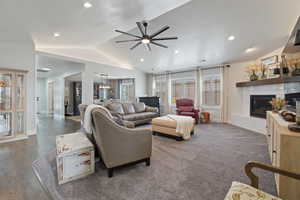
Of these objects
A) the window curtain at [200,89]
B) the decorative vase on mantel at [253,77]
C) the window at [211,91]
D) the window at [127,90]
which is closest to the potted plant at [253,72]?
the decorative vase on mantel at [253,77]

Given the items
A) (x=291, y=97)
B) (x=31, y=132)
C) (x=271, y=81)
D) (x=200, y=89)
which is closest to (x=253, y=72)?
(x=271, y=81)

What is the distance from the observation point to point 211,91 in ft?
21.7

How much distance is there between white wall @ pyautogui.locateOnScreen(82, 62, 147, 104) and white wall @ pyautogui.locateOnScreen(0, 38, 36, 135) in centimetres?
183

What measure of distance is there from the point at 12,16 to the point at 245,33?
214 inches

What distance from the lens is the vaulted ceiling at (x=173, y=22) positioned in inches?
113

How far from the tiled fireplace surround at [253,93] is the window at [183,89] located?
2091mm

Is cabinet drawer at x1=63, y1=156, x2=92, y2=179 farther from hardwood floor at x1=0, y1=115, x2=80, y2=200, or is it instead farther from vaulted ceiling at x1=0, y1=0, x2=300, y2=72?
vaulted ceiling at x1=0, y1=0, x2=300, y2=72

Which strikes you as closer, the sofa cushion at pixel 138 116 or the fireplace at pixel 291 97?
the fireplace at pixel 291 97

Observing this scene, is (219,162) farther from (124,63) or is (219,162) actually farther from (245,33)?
(124,63)

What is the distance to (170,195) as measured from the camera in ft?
5.58

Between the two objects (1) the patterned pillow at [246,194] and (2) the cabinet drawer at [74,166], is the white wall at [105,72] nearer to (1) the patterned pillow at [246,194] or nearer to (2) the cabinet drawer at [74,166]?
(2) the cabinet drawer at [74,166]

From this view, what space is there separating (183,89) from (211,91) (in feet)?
4.80

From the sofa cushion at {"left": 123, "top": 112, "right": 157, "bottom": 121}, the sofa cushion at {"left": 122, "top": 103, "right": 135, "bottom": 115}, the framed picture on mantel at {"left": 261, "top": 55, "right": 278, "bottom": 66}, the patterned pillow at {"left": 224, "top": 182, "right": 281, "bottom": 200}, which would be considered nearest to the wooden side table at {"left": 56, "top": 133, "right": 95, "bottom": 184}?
the patterned pillow at {"left": 224, "top": 182, "right": 281, "bottom": 200}

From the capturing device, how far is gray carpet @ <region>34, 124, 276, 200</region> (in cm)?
172
